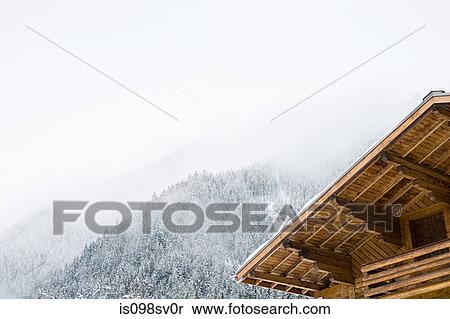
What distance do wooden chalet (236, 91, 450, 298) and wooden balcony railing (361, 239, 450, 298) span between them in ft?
0.06

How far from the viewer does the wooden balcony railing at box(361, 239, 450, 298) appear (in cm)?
1122

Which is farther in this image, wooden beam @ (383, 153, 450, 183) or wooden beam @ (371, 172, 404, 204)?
wooden beam @ (371, 172, 404, 204)

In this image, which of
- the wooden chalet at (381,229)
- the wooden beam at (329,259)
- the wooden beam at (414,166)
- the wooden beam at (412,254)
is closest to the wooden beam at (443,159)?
the wooden chalet at (381,229)

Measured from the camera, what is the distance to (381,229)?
13.2 meters

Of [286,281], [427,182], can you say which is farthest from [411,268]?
[286,281]

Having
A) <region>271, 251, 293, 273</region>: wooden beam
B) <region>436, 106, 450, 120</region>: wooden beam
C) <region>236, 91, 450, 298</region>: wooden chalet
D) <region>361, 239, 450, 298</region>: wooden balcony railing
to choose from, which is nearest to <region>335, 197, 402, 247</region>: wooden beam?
<region>236, 91, 450, 298</region>: wooden chalet

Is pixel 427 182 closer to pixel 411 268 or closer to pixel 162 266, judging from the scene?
pixel 411 268

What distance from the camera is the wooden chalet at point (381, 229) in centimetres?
1162

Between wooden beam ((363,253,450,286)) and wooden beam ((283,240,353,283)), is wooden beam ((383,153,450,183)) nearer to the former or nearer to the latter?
wooden beam ((363,253,450,286))

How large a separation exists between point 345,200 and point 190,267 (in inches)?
3090

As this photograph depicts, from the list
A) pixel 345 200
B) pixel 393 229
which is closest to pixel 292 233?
pixel 345 200

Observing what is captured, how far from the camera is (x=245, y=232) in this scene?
10625 cm

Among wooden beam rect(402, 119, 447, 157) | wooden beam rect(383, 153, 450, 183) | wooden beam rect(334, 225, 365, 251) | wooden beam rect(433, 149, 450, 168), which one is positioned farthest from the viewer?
wooden beam rect(334, 225, 365, 251)
